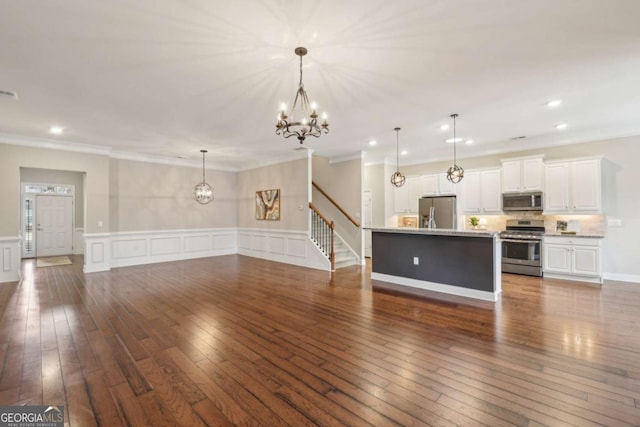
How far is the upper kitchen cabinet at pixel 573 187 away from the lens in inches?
232

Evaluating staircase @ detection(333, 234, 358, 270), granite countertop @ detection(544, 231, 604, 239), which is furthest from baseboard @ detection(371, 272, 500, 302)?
granite countertop @ detection(544, 231, 604, 239)

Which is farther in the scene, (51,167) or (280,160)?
(280,160)

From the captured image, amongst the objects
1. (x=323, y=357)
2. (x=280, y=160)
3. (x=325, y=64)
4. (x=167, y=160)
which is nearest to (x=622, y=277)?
(x=323, y=357)

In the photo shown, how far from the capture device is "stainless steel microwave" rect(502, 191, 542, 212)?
650cm

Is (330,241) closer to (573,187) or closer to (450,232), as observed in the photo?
(450,232)

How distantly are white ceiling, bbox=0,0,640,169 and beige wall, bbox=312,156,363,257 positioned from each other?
2.44m

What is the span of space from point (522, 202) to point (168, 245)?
941 centimetres

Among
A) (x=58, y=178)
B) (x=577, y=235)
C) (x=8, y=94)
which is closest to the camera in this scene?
(x=8, y=94)

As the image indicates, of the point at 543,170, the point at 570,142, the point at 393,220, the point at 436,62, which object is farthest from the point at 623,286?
the point at 436,62

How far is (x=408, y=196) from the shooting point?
28.6ft

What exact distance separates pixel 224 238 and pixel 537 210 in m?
8.87

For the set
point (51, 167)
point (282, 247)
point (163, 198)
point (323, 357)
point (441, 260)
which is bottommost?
point (323, 357)

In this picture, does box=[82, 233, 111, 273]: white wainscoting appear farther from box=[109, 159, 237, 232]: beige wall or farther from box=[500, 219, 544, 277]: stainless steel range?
box=[500, 219, 544, 277]: stainless steel range

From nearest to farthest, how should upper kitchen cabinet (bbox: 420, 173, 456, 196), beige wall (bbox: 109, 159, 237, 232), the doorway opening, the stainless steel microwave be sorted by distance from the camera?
1. the stainless steel microwave
2. beige wall (bbox: 109, 159, 237, 232)
3. upper kitchen cabinet (bbox: 420, 173, 456, 196)
4. the doorway opening
